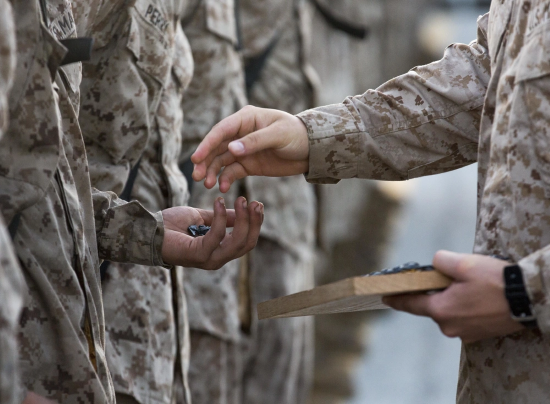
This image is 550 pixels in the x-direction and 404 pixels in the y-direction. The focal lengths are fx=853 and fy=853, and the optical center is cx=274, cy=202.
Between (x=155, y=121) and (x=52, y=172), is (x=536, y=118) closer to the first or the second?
(x=52, y=172)

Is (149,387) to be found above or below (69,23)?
below

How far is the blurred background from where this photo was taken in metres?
7.16

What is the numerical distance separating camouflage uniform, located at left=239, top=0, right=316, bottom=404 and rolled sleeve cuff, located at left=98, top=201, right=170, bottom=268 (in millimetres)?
2011

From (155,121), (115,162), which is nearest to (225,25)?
(155,121)

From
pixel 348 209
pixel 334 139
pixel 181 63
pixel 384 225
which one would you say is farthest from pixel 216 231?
pixel 384 225

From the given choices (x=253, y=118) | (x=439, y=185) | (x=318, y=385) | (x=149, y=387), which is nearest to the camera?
(x=253, y=118)

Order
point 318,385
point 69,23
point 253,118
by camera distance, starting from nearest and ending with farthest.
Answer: point 69,23 → point 253,118 → point 318,385

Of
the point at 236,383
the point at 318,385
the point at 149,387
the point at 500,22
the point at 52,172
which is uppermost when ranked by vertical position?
the point at 500,22

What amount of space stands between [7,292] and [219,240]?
0.74 metres

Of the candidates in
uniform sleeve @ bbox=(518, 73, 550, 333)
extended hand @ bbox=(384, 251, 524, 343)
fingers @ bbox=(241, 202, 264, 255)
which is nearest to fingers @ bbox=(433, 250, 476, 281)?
extended hand @ bbox=(384, 251, 524, 343)

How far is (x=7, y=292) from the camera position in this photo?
1028 mm

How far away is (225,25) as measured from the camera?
10.3ft

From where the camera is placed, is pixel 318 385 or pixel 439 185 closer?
pixel 318 385

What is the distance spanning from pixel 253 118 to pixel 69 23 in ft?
1.36
